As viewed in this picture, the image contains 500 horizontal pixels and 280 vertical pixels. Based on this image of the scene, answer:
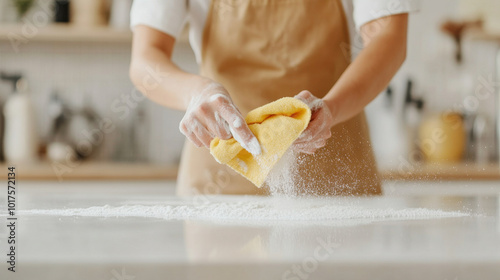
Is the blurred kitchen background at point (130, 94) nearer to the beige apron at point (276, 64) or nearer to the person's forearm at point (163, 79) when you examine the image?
the beige apron at point (276, 64)

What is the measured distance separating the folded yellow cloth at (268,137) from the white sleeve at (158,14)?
407mm

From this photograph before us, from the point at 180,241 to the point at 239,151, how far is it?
284 mm

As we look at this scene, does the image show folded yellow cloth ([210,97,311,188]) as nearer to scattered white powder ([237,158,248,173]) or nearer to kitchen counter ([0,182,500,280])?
scattered white powder ([237,158,248,173])

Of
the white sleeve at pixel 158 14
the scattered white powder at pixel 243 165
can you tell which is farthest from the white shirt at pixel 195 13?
the scattered white powder at pixel 243 165

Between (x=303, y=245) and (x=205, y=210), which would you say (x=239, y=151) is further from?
(x=303, y=245)

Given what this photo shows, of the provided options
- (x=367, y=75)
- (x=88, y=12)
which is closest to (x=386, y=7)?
(x=367, y=75)

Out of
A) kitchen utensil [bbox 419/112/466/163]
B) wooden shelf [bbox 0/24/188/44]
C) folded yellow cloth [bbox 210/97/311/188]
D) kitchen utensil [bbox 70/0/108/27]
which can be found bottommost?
kitchen utensil [bbox 419/112/466/163]

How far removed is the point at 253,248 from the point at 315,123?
1.15 ft

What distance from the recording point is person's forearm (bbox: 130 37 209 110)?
34.2 inches

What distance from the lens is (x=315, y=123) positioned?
0.78 m

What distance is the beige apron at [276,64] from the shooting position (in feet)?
3.59

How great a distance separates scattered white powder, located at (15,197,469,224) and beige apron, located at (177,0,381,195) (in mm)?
292

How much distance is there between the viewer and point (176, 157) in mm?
2211

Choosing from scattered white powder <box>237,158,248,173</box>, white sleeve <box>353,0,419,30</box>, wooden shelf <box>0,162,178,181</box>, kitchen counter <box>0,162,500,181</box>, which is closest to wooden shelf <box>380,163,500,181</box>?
kitchen counter <box>0,162,500,181</box>
